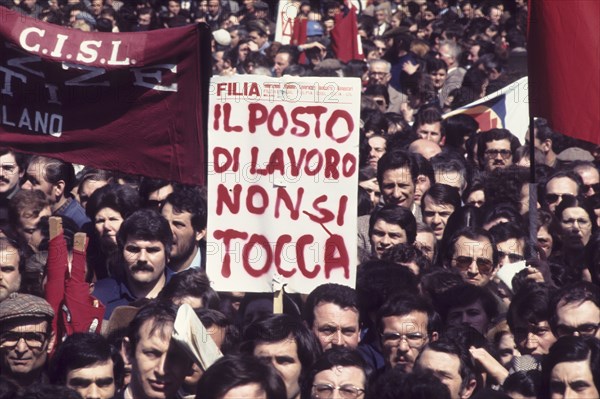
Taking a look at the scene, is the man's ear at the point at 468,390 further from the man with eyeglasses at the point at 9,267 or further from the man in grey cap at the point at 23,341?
the man with eyeglasses at the point at 9,267

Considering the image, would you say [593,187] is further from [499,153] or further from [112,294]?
[112,294]

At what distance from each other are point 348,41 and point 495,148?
679cm

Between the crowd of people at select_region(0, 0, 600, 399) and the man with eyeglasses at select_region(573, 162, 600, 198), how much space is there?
0.5 inches

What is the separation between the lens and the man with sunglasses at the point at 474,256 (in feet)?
29.1

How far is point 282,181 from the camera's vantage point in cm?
838

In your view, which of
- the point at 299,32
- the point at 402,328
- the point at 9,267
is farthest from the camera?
the point at 299,32

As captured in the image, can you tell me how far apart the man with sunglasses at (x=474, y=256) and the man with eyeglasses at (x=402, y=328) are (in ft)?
4.40

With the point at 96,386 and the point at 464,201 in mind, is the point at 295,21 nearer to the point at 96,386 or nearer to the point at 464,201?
the point at 464,201

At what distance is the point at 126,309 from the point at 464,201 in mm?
3932

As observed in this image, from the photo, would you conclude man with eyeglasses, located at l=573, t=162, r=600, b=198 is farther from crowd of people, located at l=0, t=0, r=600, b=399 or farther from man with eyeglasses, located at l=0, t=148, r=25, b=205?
man with eyeglasses, located at l=0, t=148, r=25, b=205

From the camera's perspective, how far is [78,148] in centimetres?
868

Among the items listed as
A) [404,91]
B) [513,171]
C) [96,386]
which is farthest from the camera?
[404,91]

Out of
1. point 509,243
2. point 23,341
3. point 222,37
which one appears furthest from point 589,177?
point 222,37

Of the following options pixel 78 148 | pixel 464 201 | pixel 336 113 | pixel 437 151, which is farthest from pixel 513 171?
pixel 78 148
